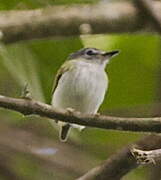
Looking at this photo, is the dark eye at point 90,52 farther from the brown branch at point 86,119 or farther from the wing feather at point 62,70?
the brown branch at point 86,119

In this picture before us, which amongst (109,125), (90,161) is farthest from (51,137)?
(109,125)

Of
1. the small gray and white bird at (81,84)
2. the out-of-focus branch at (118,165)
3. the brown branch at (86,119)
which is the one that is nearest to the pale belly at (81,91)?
the small gray and white bird at (81,84)

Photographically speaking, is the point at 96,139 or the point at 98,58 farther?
the point at 96,139

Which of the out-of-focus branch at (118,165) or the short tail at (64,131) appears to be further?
the short tail at (64,131)

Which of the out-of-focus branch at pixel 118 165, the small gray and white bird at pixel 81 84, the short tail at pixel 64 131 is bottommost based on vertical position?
the short tail at pixel 64 131

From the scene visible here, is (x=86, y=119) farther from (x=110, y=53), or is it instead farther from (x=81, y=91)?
(x=81, y=91)

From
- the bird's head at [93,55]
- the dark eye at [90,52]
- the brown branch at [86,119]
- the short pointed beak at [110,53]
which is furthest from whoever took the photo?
the dark eye at [90,52]

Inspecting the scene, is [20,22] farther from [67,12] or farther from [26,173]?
[26,173]
